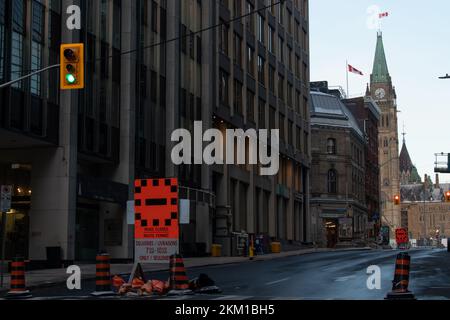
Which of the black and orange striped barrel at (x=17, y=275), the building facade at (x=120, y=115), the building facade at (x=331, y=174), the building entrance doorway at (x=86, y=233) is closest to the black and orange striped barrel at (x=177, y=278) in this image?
the black and orange striped barrel at (x=17, y=275)

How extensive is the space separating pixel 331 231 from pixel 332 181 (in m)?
6.73

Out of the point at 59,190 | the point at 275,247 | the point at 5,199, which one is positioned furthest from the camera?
the point at 275,247

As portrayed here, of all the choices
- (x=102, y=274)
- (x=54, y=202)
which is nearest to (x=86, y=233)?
(x=54, y=202)

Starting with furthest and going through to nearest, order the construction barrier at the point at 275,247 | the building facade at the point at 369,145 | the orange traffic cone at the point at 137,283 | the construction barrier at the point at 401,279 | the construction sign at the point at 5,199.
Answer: the building facade at the point at 369,145 < the construction barrier at the point at 275,247 < the construction sign at the point at 5,199 < the orange traffic cone at the point at 137,283 < the construction barrier at the point at 401,279

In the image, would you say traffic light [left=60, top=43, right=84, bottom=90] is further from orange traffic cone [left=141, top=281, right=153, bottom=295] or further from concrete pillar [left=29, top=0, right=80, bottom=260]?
concrete pillar [left=29, top=0, right=80, bottom=260]

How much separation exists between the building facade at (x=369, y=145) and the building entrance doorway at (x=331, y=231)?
16.3m

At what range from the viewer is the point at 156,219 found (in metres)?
15.4

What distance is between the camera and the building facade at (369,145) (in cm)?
11269

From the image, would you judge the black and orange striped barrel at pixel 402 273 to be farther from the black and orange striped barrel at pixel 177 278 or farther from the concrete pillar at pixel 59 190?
the concrete pillar at pixel 59 190

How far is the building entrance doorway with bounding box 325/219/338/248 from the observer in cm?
9069

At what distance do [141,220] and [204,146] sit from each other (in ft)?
103

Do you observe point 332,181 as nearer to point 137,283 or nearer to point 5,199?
point 5,199

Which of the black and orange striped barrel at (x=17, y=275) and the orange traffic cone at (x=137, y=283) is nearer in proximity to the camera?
the orange traffic cone at (x=137, y=283)

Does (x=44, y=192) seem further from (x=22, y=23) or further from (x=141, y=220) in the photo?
(x=141, y=220)
